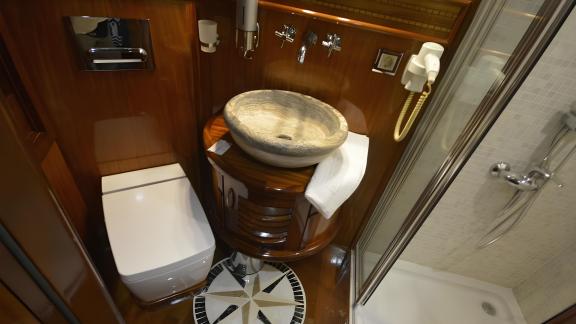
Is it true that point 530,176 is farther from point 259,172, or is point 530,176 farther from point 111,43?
point 111,43

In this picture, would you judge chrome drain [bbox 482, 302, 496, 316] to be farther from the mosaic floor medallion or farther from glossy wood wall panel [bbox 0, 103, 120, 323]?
glossy wood wall panel [bbox 0, 103, 120, 323]

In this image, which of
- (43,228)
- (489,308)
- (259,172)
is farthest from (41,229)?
(489,308)

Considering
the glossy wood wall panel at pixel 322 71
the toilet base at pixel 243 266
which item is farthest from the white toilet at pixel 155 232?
the glossy wood wall panel at pixel 322 71

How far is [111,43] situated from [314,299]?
4.77ft

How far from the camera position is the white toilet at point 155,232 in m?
1.04

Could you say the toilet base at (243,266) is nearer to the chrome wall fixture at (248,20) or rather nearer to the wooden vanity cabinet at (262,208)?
the wooden vanity cabinet at (262,208)

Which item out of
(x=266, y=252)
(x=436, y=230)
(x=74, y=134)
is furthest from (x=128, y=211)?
(x=436, y=230)

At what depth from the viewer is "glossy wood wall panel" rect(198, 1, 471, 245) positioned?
1.03 metres

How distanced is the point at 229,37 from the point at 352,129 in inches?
24.6

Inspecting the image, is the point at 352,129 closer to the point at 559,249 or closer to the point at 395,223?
the point at 395,223

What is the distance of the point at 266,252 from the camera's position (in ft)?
3.87

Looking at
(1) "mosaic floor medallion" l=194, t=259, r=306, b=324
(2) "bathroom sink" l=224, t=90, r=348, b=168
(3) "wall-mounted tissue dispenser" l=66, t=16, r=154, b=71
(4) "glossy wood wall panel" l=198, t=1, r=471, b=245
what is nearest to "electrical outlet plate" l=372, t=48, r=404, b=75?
(4) "glossy wood wall panel" l=198, t=1, r=471, b=245

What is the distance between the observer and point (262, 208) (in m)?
1.01

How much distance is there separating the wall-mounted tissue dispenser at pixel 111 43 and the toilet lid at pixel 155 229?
0.53 meters
